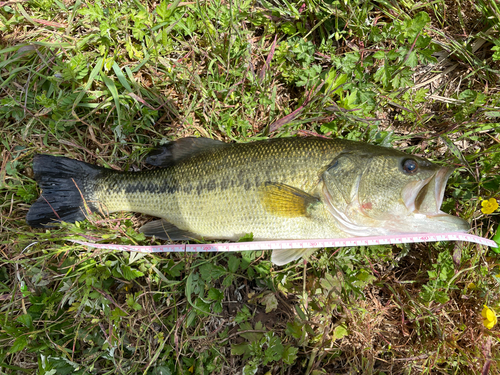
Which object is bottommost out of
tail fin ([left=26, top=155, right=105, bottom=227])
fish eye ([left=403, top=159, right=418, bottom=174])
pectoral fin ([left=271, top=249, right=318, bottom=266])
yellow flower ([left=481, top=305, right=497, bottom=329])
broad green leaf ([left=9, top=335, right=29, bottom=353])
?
broad green leaf ([left=9, top=335, right=29, bottom=353])

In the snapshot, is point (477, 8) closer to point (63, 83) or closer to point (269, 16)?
point (269, 16)

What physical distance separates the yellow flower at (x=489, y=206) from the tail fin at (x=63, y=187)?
3720 mm

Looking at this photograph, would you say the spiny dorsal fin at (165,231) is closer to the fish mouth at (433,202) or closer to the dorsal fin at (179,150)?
the dorsal fin at (179,150)

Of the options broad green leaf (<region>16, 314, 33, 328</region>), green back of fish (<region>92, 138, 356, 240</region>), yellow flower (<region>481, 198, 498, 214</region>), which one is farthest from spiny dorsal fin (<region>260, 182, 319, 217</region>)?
broad green leaf (<region>16, 314, 33, 328</region>)

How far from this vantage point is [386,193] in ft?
7.67

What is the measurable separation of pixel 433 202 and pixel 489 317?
1308mm

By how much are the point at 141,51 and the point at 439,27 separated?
3.24m

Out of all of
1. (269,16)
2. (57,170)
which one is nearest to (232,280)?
(57,170)

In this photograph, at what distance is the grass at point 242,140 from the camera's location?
2713 millimetres

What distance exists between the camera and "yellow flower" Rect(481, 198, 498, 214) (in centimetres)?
266

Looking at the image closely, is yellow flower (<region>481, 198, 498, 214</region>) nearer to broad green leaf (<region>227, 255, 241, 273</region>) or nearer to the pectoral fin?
the pectoral fin

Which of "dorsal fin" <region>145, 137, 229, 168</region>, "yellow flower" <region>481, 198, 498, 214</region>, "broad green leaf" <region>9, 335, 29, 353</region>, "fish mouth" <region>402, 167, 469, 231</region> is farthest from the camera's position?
"dorsal fin" <region>145, 137, 229, 168</region>

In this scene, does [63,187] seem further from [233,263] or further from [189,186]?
[233,263]

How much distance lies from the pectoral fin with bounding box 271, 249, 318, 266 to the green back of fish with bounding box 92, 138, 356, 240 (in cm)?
20
